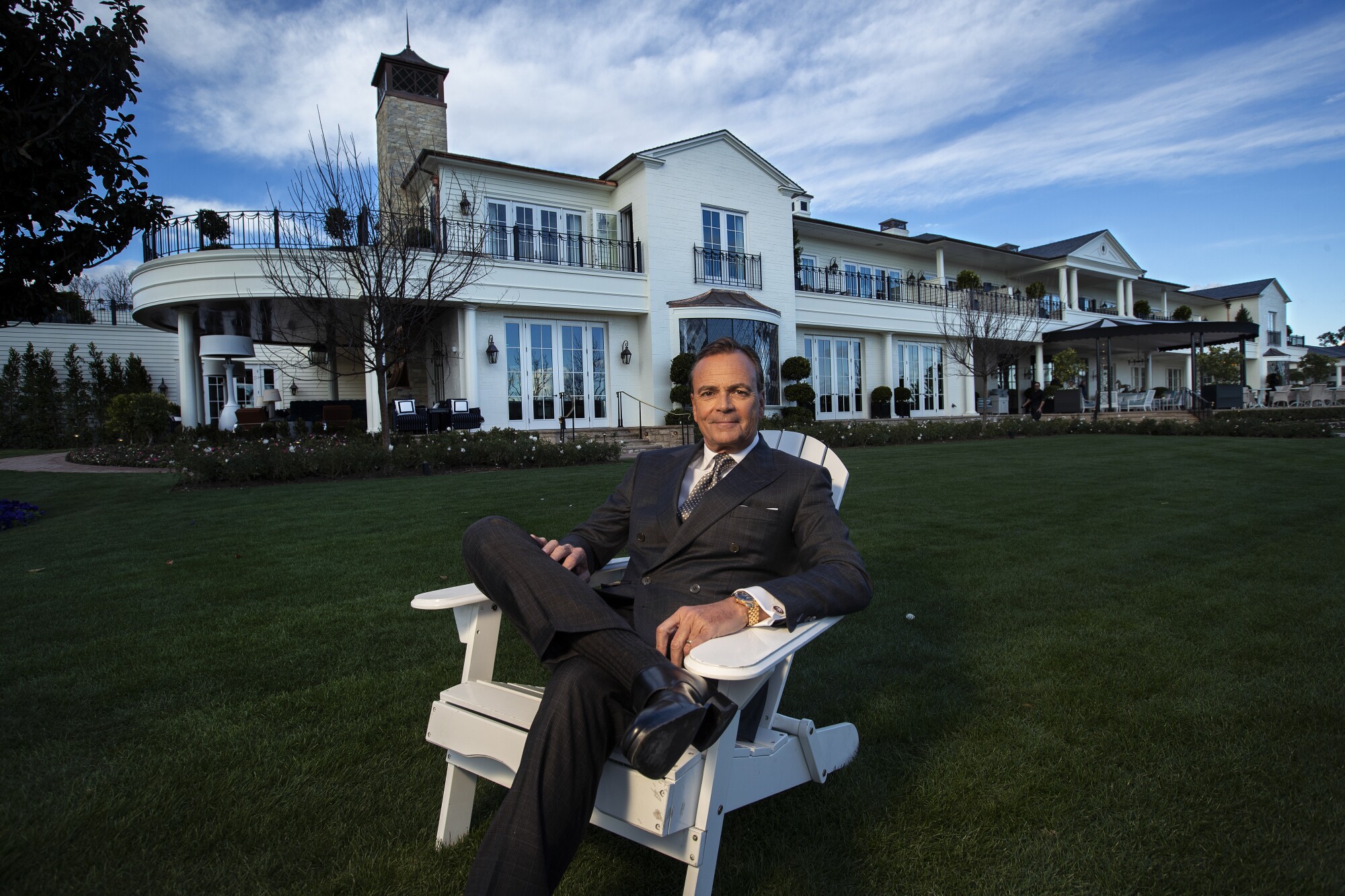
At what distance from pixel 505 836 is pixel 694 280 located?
57.1ft

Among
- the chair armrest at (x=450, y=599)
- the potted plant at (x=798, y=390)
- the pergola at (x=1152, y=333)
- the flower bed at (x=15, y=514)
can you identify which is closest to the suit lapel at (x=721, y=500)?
the chair armrest at (x=450, y=599)

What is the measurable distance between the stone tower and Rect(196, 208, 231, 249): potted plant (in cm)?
569

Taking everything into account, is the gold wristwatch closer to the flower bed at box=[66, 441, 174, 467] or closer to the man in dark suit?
the man in dark suit

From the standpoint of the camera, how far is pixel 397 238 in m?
11.8

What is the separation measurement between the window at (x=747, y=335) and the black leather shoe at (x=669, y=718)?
15.7 metres

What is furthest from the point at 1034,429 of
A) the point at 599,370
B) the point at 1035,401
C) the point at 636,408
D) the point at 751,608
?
the point at 751,608

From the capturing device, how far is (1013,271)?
28.4 m

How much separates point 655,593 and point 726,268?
1739 cm

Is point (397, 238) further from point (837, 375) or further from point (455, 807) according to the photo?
point (837, 375)

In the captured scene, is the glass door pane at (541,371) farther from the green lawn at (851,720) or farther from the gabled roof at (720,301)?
the green lawn at (851,720)

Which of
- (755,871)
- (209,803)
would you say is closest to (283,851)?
(209,803)

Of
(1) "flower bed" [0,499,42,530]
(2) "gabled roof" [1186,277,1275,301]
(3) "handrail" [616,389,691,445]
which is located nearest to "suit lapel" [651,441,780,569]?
(1) "flower bed" [0,499,42,530]

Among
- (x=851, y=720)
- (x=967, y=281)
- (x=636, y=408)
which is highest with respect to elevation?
(x=967, y=281)

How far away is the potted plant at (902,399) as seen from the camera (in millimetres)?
22562
